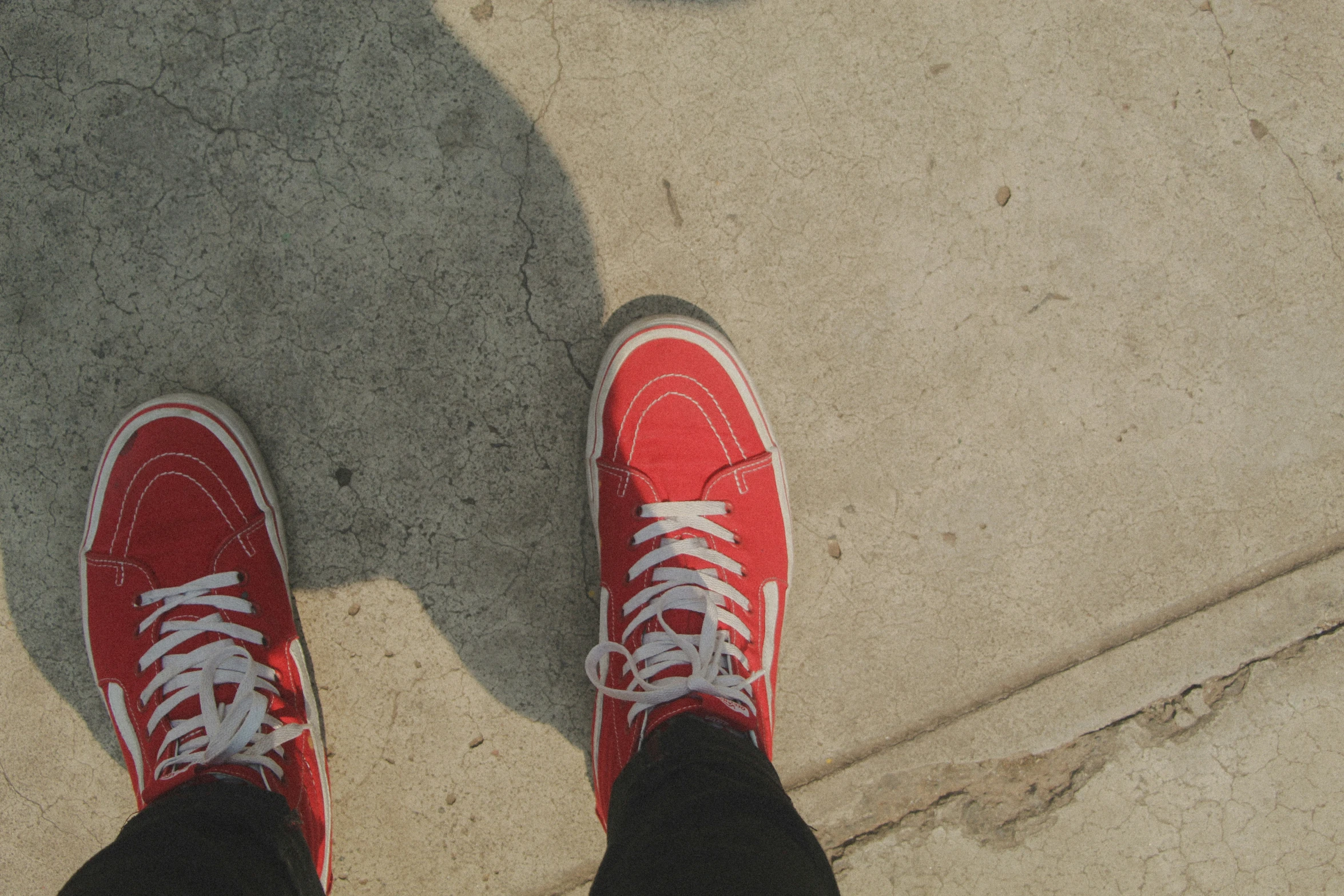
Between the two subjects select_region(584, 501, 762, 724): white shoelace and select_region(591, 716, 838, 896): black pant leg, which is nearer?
select_region(591, 716, 838, 896): black pant leg

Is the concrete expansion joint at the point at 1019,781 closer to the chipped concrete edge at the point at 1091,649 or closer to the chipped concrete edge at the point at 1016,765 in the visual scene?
the chipped concrete edge at the point at 1016,765

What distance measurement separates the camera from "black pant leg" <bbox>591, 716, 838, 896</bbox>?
1112 millimetres

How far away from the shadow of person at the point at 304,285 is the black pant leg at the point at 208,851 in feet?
1.53

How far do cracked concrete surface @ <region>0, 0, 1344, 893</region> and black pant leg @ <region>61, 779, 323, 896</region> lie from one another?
317 millimetres

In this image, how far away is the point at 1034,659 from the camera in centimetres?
178

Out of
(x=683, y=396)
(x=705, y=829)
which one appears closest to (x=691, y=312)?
(x=683, y=396)

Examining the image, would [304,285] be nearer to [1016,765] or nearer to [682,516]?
[682,516]

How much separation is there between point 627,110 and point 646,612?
46.0 inches

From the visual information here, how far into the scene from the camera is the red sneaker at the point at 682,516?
164cm

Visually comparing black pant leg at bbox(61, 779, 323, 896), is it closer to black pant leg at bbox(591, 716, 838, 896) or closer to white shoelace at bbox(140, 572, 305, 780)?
white shoelace at bbox(140, 572, 305, 780)

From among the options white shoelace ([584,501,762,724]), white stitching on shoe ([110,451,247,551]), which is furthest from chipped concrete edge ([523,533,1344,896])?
white stitching on shoe ([110,451,247,551])

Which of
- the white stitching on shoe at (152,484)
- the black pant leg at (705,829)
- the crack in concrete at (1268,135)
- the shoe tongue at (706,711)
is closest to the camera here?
the black pant leg at (705,829)

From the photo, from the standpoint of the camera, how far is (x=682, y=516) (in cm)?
172

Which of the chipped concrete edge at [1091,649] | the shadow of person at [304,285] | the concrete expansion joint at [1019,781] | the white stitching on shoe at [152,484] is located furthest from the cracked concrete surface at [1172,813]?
the white stitching on shoe at [152,484]
